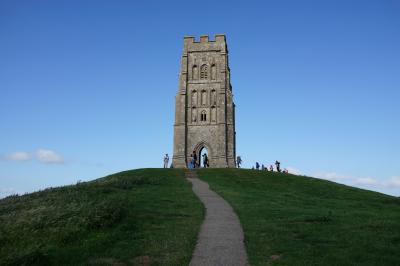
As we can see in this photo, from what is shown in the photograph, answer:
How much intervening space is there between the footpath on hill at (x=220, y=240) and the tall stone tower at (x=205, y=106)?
33.8 meters

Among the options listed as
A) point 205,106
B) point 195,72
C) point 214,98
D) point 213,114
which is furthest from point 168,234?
point 195,72

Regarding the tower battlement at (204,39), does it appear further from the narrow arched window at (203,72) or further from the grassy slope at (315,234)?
the grassy slope at (315,234)

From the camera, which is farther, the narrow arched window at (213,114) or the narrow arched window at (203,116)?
the narrow arched window at (203,116)

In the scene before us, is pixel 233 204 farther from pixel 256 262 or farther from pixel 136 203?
pixel 256 262

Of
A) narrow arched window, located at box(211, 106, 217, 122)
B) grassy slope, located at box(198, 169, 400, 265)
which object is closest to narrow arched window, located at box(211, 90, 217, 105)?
narrow arched window, located at box(211, 106, 217, 122)

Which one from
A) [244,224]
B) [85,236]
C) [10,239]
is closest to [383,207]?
[244,224]

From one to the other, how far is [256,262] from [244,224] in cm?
496

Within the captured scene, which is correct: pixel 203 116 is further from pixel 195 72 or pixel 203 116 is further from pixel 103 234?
pixel 103 234

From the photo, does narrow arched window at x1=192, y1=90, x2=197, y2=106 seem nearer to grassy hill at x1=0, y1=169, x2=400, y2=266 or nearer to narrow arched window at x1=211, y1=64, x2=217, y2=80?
narrow arched window at x1=211, y1=64, x2=217, y2=80

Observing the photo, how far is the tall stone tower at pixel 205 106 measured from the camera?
2098 inches

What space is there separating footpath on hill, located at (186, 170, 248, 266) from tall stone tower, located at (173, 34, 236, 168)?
3376cm

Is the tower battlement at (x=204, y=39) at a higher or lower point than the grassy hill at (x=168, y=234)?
higher

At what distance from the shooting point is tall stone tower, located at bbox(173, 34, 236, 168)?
53.3 meters

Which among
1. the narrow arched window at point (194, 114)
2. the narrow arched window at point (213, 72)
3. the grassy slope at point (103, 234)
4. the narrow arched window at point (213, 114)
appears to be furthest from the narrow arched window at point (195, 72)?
the grassy slope at point (103, 234)
